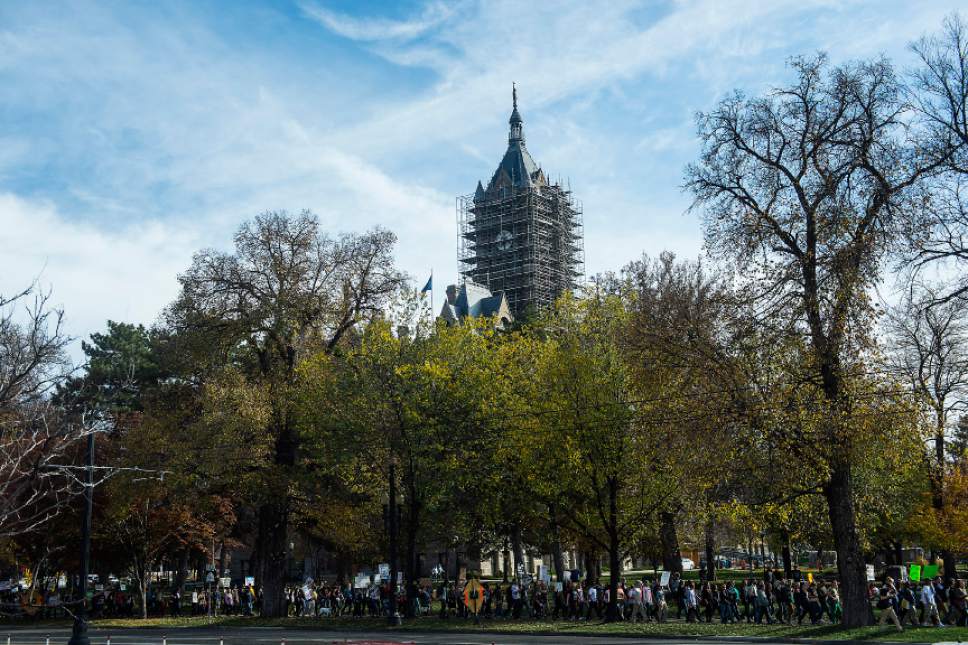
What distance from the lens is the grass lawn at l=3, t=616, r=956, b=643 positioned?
2333 centimetres

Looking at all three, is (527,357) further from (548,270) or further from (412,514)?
(548,270)

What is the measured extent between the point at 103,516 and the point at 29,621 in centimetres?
A: 739

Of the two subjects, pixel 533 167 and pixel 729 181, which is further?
pixel 533 167

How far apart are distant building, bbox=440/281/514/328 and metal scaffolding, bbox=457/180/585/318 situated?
66.6 inches

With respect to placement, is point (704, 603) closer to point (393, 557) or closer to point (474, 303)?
point (393, 557)

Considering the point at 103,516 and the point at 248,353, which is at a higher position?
the point at 248,353

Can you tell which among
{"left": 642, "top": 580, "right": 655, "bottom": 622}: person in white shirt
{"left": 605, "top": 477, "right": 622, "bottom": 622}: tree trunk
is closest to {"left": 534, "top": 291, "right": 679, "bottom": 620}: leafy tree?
{"left": 605, "top": 477, "right": 622, "bottom": 622}: tree trunk

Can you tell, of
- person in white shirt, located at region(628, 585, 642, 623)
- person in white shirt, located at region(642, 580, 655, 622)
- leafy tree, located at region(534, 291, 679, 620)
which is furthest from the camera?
leafy tree, located at region(534, 291, 679, 620)

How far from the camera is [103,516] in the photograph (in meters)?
42.5

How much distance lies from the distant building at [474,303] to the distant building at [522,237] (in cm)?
222

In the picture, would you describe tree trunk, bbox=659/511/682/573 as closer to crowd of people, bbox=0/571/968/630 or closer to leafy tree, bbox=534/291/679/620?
crowd of people, bbox=0/571/968/630

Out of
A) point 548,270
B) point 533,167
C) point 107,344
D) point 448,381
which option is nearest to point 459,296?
point 548,270

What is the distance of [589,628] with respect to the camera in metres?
29.8

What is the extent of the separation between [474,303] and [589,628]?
224 ft
